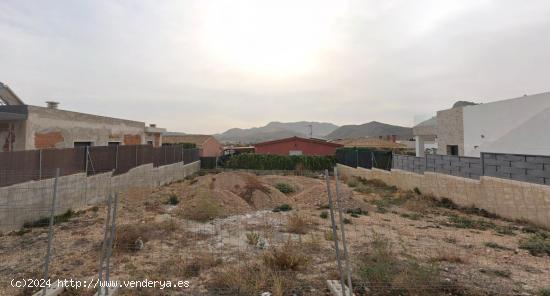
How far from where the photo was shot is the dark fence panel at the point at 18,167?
7758 millimetres

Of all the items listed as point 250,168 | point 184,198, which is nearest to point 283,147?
point 250,168

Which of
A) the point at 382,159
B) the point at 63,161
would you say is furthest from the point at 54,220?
the point at 382,159

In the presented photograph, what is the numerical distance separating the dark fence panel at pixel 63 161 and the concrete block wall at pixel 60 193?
1.05ft

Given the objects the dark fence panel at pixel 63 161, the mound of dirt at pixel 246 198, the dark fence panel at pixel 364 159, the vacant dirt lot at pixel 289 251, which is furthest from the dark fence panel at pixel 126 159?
the dark fence panel at pixel 364 159

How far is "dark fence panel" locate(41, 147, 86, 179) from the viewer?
9.27 m

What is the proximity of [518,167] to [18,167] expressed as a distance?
53.8 feet

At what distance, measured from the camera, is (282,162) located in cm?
2986

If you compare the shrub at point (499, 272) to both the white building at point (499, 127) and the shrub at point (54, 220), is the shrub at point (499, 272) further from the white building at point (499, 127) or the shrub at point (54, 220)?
the white building at point (499, 127)

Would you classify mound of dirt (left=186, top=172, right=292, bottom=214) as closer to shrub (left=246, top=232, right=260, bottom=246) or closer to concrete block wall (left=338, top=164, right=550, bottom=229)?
shrub (left=246, top=232, right=260, bottom=246)

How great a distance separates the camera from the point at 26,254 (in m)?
6.04

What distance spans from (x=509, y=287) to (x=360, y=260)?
93.6 inches

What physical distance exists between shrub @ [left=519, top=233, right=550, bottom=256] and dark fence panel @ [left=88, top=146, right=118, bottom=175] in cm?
1494

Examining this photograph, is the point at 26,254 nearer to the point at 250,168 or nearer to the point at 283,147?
the point at 250,168

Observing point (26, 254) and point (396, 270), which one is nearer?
point (396, 270)
